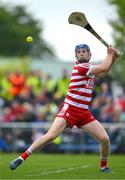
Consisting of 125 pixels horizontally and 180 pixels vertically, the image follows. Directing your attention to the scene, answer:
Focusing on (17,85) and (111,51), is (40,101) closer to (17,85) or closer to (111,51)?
(17,85)

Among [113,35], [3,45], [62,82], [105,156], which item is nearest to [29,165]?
[105,156]

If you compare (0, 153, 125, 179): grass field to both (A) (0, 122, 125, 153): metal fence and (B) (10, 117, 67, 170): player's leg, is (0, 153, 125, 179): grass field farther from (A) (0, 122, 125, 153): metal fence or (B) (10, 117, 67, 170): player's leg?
(A) (0, 122, 125, 153): metal fence

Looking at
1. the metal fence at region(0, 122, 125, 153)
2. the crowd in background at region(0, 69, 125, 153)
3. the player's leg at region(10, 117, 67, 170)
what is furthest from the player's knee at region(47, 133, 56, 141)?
the crowd in background at region(0, 69, 125, 153)

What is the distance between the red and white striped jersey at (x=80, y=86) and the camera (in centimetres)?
1673

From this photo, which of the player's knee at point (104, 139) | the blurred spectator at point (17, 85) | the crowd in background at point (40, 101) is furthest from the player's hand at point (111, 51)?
the blurred spectator at point (17, 85)

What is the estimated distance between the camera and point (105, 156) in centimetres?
1723

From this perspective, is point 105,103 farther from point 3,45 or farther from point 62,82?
point 3,45

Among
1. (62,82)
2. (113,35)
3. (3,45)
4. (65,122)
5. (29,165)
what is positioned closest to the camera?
(65,122)

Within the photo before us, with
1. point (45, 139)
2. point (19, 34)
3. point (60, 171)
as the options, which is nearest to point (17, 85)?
point (60, 171)

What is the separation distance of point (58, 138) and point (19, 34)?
228 ft

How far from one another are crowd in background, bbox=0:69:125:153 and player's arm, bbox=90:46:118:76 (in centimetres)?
1109

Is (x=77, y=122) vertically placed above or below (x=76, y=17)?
below

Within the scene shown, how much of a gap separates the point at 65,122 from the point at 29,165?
3.43m

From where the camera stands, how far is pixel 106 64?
16531mm
